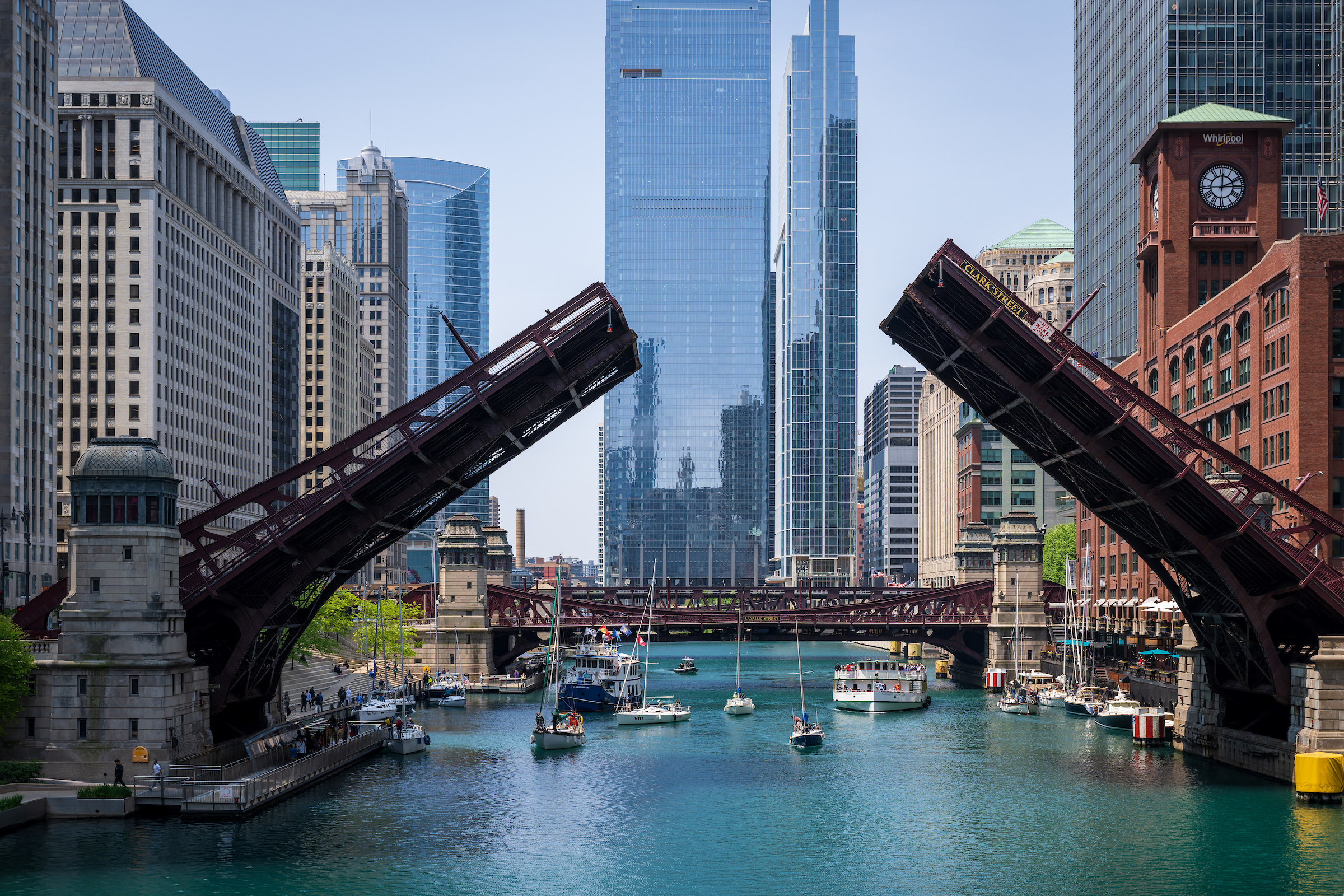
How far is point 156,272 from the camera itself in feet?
391

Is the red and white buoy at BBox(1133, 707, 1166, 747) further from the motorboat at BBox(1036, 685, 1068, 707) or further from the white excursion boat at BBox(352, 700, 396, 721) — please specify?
the white excursion boat at BBox(352, 700, 396, 721)

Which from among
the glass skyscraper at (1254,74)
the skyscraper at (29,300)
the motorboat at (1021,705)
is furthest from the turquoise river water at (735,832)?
the glass skyscraper at (1254,74)

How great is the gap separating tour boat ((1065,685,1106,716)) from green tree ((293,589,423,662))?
38143 millimetres

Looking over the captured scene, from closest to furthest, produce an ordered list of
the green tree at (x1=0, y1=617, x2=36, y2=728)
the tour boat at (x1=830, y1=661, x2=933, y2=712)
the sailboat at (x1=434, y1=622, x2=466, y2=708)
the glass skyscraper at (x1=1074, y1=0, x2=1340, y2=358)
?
the green tree at (x1=0, y1=617, x2=36, y2=728), the tour boat at (x1=830, y1=661, x2=933, y2=712), the sailboat at (x1=434, y1=622, x2=466, y2=708), the glass skyscraper at (x1=1074, y1=0, x2=1340, y2=358)

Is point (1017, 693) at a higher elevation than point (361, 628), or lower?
lower

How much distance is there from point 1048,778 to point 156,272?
286 ft

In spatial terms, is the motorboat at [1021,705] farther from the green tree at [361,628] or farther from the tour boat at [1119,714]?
the green tree at [361,628]

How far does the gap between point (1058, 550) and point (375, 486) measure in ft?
350

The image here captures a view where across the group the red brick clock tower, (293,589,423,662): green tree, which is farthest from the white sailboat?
the red brick clock tower

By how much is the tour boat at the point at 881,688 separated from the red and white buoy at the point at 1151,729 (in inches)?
1049

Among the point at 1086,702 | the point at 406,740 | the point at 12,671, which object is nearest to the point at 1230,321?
the point at 1086,702

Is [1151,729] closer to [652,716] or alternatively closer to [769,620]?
[652,716]

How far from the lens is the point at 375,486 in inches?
1977

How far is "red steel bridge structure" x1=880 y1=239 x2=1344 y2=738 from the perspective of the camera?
155ft
